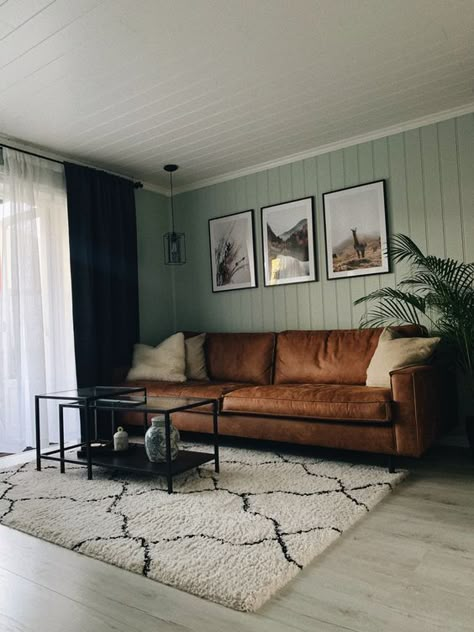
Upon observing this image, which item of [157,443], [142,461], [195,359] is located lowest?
[142,461]

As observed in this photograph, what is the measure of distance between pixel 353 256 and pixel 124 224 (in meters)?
2.07

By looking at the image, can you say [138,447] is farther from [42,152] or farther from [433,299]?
[42,152]

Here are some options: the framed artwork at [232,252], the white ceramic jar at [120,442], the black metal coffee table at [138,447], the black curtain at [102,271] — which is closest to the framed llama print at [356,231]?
the framed artwork at [232,252]

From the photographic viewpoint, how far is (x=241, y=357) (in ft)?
13.2

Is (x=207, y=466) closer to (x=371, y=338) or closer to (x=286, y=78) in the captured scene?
(x=371, y=338)

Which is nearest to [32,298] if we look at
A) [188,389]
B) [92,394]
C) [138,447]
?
[92,394]

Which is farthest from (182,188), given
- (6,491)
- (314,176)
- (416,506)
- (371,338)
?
(416,506)

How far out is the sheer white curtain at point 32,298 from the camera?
11.4 ft

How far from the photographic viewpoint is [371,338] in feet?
11.3

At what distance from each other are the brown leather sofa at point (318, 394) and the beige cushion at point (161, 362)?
5.8 inches

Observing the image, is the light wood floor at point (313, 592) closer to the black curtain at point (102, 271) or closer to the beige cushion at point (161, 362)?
the beige cushion at point (161, 362)

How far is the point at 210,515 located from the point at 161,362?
2010mm

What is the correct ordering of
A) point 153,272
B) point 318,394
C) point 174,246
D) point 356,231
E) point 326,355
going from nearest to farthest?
1. point 318,394
2. point 326,355
3. point 356,231
4. point 174,246
5. point 153,272

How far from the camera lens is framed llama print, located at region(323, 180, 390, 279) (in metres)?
3.68
